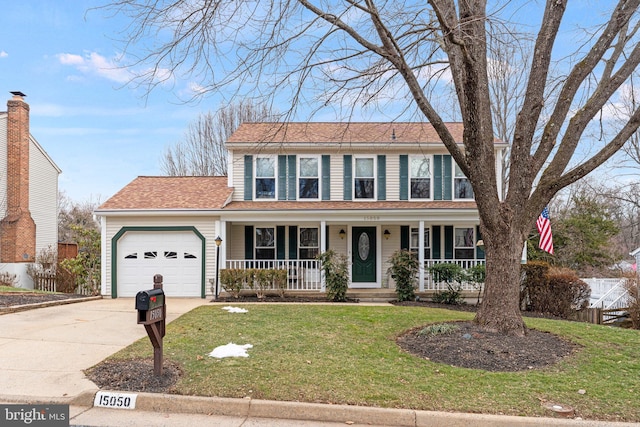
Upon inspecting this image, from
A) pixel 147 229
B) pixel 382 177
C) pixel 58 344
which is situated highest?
pixel 382 177

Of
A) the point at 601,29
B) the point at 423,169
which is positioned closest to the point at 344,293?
the point at 423,169

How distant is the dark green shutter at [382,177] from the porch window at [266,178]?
11.4 feet

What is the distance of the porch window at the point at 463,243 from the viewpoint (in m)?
14.0

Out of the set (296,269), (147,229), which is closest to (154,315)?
(296,269)

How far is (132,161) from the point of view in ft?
68.2

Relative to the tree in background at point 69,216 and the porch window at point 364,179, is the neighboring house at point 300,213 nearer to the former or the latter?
the porch window at point 364,179

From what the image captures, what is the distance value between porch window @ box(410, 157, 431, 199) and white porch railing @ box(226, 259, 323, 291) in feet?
13.4

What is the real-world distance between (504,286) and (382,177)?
745cm

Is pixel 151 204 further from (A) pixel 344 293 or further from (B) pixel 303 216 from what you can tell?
(A) pixel 344 293

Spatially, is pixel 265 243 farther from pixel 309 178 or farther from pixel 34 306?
pixel 34 306

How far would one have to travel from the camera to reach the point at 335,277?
37.3 ft

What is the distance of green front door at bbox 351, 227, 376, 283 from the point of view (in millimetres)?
13844

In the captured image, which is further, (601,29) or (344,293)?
(344,293)

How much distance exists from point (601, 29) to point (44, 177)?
24.1m
